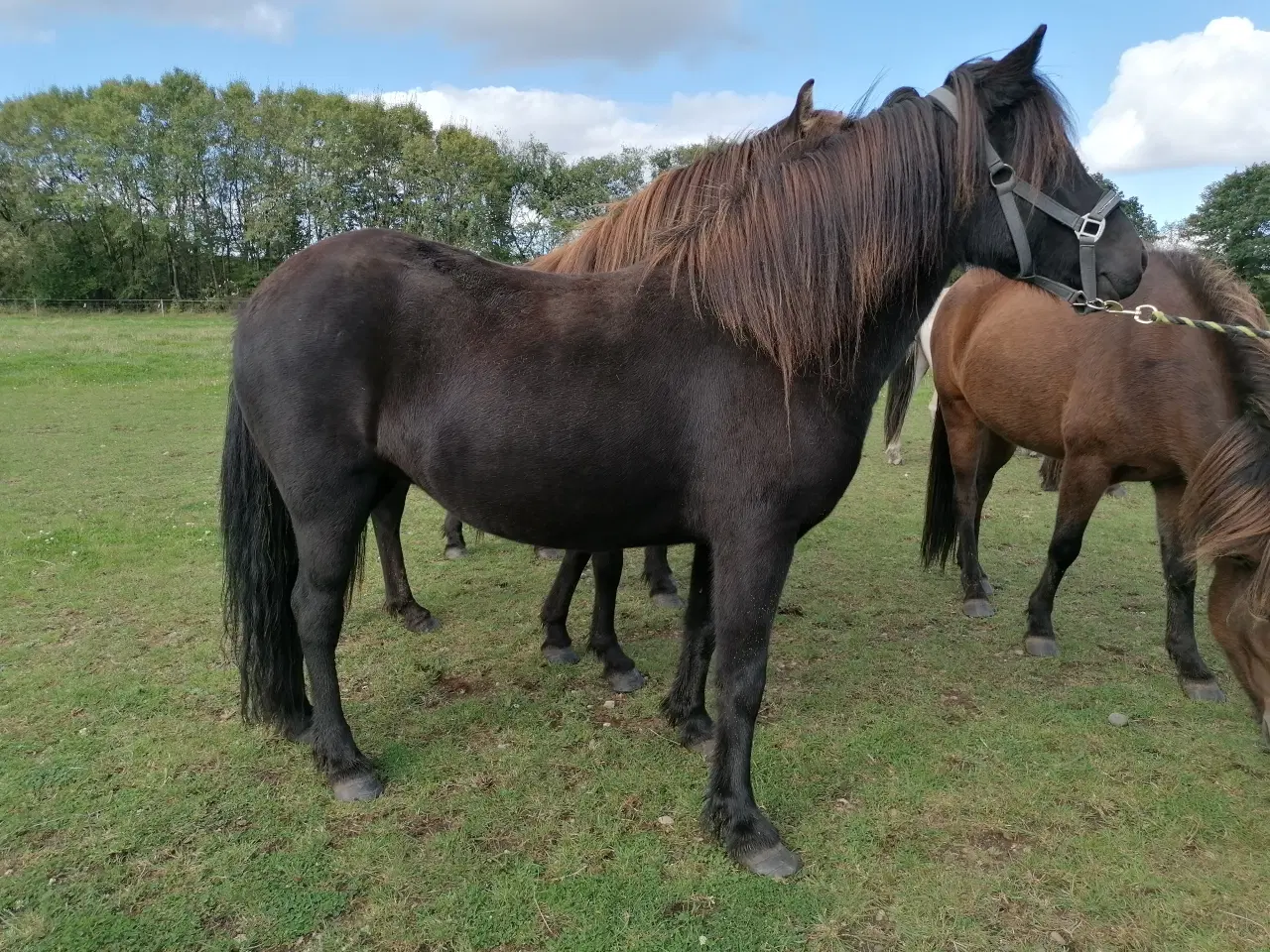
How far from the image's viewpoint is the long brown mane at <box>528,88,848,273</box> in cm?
267

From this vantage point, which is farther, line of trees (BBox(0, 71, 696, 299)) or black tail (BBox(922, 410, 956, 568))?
line of trees (BBox(0, 71, 696, 299))

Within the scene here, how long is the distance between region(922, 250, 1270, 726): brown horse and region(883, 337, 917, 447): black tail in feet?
8.44

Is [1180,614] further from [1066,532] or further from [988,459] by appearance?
[988,459]

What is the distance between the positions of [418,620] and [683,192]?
2.84 metres

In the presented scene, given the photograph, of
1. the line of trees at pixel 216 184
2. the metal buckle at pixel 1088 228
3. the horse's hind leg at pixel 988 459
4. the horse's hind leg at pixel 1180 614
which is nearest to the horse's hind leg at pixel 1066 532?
the horse's hind leg at pixel 1180 614

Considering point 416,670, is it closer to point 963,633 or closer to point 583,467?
point 583,467

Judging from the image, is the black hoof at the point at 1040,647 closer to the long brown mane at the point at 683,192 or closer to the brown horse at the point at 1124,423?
the brown horse at the point at 1124,423

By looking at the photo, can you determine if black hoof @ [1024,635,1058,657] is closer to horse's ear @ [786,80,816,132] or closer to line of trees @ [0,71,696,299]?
horse's ear @ [786,80,816,132]

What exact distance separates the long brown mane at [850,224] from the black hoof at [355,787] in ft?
7.16

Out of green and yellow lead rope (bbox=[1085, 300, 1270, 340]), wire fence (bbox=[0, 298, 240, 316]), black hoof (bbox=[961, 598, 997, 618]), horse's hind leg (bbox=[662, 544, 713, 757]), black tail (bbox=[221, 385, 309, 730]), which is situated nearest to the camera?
green and yellow lead rope (bbox=[1085, 300, 1270, 340])

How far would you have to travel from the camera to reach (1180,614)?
3861 mm

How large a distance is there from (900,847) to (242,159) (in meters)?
47.1

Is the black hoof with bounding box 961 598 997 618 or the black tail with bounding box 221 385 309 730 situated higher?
the black tail with bounding box 221 385 309 730

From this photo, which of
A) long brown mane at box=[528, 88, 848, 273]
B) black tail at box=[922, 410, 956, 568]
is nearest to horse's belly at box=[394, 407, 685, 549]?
long brown mane at box=[528, 88, 848, 273]
